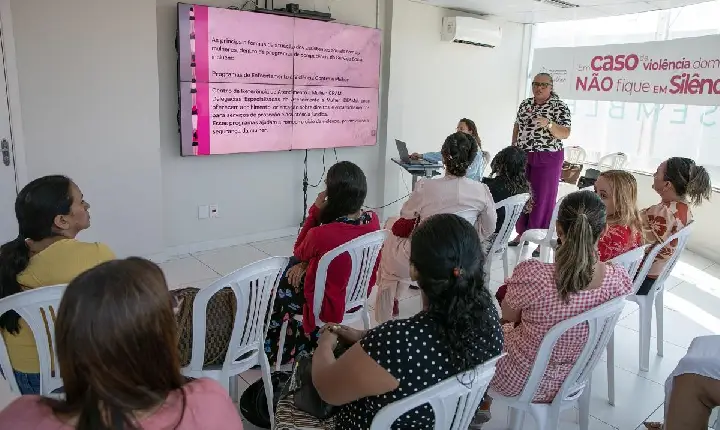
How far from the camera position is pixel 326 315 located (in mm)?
2379

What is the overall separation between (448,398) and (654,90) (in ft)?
16.4

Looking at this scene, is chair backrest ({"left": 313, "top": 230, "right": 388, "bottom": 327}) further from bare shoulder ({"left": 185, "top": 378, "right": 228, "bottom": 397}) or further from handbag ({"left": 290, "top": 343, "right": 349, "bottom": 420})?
bare shoulder ({"left": 185, "top": 378, "right": 228, "bottom": 397})

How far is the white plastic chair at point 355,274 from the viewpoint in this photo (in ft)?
7.42

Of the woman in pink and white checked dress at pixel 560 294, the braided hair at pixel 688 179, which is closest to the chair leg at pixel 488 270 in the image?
the woman in pink and white checked dress at pixel 560 294

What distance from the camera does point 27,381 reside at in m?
1.79

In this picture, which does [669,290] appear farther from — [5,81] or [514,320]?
[5,81]

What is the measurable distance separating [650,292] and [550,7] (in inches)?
143

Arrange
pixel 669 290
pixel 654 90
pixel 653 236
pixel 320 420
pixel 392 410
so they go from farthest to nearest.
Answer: pixel 654 90
pixel 669 290
pixel 653 236
pixel 320 420
pixel 392 410

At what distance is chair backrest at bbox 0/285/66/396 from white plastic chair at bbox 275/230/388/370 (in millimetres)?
981

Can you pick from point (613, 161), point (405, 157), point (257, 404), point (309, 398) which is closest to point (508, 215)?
point (405, 157)

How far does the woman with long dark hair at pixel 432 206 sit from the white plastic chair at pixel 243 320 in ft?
2.94

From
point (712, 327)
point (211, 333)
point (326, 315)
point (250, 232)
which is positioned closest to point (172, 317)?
point (211, 333)

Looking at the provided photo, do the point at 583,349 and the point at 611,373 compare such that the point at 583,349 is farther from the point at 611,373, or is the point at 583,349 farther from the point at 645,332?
the point at 645,332

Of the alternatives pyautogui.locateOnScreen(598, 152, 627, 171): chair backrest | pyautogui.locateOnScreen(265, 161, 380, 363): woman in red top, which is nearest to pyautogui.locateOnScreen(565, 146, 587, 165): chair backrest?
pyautogui.locateOnScreen(598, 152, 627, 171): chair backrest
